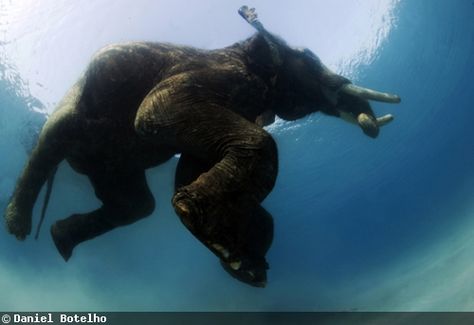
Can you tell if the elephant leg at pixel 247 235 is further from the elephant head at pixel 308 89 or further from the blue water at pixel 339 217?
the blue water at pixel 339 217

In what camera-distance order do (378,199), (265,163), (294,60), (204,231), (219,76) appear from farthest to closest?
(378,199) → (294,60) → (219,76) → (265,163) → (204,231)

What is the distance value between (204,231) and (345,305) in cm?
2179

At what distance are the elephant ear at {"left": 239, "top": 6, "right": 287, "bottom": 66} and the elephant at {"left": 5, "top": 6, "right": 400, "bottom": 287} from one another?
1cm

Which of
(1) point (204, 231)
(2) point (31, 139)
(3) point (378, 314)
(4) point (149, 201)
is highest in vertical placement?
(1) point (204, 231)

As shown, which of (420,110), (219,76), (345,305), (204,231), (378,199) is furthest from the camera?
(378,199)

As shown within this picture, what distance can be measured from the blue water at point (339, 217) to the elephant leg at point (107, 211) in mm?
10789

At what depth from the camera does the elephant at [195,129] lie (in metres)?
3.04

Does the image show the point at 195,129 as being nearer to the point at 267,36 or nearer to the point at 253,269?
the point at 253,269

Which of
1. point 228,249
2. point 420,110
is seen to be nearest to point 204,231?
point 228,249

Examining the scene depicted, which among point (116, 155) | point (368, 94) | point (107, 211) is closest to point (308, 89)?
point (368, 94)

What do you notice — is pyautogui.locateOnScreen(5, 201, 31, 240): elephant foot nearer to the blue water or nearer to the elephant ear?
the elephant ear

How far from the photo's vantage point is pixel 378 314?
16859 millimetres

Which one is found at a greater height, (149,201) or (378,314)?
(149,201)

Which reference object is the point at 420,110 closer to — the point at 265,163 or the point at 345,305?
the point at 345,305
